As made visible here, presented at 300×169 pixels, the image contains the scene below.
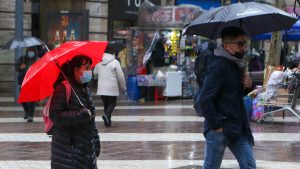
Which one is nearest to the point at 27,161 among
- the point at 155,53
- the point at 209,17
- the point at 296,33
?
the point at 209,17

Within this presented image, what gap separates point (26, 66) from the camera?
1477 cm

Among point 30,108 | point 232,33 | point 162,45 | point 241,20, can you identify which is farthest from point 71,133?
point 162,45

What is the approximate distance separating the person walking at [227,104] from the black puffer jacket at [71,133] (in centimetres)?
→ 106

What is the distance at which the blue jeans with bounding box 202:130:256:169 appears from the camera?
5.49 m

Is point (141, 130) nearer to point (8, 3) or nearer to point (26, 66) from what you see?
point (26, 66)

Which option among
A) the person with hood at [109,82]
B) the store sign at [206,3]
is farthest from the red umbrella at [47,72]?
the store sign at [206,3]

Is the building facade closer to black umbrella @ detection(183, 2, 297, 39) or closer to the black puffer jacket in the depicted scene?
black umbrella @ detection(183, 2, 297, 39)

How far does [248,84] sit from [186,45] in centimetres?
1399

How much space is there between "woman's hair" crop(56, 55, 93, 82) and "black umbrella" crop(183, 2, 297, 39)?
6.02 ft

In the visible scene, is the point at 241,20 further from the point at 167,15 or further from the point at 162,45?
the point at 167,15

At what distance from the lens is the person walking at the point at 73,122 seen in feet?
16.9

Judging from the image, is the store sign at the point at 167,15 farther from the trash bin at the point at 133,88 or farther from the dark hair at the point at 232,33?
the dark hair at the point at 232,33

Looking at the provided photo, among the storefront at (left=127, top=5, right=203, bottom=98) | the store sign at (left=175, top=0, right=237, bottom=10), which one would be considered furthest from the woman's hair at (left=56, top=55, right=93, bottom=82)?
the store sign at (left=175, top=0, right=237, bottom=10)

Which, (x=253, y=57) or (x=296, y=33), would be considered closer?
(x=296, y=33)
